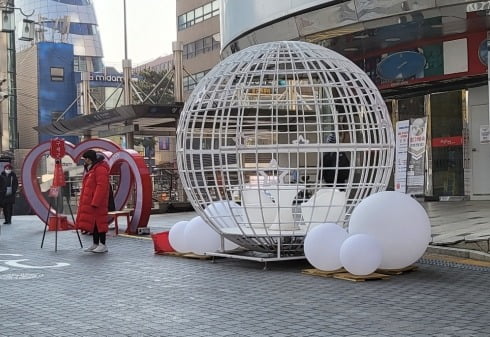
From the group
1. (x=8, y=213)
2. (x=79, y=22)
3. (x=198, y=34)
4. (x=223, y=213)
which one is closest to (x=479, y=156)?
(x=223, y=213)

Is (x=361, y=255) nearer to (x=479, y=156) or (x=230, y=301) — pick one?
(x=230, y=301)

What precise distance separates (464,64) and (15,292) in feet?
40.3

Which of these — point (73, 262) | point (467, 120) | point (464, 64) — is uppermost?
point (464, 64)

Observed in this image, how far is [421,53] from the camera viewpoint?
17.2m

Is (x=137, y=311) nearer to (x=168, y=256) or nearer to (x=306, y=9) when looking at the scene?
(x=168, y=256)

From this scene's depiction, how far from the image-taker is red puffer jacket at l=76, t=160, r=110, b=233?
37.4ft

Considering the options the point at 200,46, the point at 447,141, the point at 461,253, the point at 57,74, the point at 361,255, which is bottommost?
the point at 461,253

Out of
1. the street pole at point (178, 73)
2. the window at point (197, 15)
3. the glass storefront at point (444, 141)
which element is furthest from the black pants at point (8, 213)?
the window at point (197, 15)

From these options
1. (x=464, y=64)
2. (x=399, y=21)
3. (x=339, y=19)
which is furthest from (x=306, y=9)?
(x=464, y=64)

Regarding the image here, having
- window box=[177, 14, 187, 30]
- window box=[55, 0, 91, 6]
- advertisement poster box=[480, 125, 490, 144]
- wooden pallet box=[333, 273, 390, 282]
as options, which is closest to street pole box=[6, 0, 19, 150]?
window box=[177, 14, 187, 30]

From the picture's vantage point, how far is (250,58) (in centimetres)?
941

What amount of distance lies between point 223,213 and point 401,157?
3423mm

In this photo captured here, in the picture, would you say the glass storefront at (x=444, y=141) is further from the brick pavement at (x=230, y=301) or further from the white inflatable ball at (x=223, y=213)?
the white inflatable ball at (x=223, y=213)

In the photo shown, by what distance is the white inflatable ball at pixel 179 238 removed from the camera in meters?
10.6
